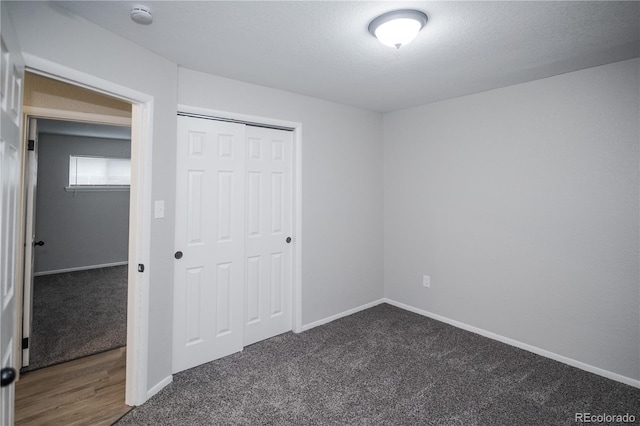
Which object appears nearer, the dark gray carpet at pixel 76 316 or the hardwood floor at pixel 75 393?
the hardwood floor at pixel 75 393

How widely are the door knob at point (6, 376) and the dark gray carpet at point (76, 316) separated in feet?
7.20

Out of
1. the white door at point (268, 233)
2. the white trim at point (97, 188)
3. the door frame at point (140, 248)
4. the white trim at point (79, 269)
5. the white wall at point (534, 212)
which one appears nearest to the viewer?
the door frame at point (140, 248)

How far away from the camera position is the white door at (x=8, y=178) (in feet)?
3.82

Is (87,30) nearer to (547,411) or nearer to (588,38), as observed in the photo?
(588,38)

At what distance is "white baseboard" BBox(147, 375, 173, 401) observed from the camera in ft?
7.49

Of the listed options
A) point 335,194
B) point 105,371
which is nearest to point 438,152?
point 335,194

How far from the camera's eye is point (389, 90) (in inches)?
126

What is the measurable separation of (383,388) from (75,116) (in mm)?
3226

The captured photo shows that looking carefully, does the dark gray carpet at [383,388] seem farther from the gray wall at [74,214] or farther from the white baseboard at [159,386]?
the gray wall at [74,214]

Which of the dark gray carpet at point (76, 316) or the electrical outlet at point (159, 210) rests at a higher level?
the electrical outlet at point (159, 210)

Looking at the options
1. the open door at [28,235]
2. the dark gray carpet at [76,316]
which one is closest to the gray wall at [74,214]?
the dark gray carpet at [76,316]

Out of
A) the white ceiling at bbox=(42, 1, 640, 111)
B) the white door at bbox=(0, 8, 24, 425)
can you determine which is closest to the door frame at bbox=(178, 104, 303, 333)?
the white ceiling at bbox=(42, 1, 640, 111)

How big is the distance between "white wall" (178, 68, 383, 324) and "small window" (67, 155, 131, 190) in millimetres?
4622

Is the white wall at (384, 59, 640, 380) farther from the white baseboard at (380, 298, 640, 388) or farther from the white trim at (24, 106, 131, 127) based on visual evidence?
the white trim at (24, 106, 131, 127)
